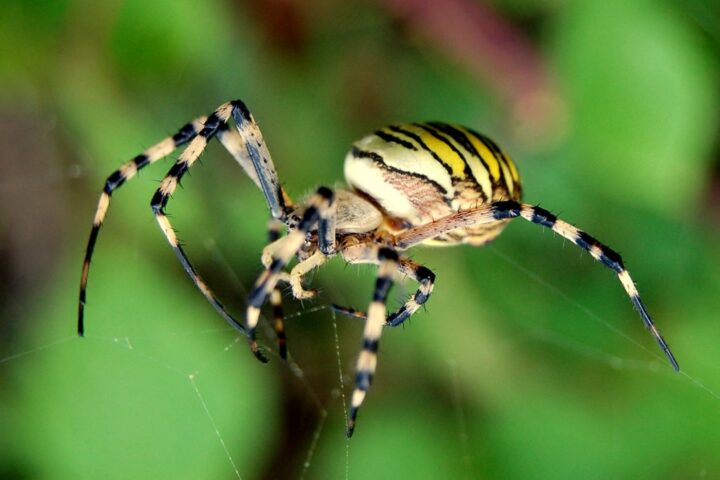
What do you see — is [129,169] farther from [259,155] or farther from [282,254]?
[282,254]

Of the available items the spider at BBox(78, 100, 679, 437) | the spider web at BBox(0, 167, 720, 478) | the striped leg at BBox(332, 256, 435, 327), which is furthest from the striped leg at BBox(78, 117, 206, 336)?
the striped leg at BBox(332, 256, 435, 327)

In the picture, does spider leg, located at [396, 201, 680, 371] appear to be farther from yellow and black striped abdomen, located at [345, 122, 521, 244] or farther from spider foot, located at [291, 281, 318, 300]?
spider foot, located at [291, 281, 318, 300]

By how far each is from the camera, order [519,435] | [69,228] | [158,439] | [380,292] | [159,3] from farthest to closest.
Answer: [69,228], [159,3], [519,435], [158,439], [380,292]

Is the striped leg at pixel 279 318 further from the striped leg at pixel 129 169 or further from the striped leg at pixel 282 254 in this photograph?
the striped leg at pixel 129 169

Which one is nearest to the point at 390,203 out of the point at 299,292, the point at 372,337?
the point at 299,292

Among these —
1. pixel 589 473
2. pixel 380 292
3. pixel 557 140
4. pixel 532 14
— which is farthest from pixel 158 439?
pixel 532 14

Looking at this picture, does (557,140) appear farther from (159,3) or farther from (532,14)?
(159,3)

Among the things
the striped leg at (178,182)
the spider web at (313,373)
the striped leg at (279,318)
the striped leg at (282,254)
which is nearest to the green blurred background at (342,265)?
the spider web at (313,373)
